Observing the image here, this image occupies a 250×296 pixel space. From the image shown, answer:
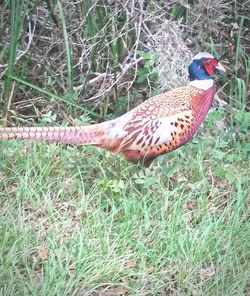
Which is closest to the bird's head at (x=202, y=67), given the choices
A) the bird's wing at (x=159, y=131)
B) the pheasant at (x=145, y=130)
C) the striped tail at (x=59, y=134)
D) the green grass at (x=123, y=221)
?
the pheasant at (x=145, y=130)

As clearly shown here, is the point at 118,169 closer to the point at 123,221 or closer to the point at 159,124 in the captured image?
the point at 159,124

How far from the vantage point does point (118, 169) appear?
4680 mm

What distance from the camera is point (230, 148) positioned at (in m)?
5.09

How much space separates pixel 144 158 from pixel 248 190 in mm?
594

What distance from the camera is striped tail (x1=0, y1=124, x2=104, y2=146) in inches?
172

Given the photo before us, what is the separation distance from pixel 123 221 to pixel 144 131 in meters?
0.54

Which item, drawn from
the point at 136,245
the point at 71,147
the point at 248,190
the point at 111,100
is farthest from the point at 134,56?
the point at 136,245

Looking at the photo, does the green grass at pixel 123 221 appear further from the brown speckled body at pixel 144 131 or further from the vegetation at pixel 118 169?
the brown speckled body at pixel 144 131

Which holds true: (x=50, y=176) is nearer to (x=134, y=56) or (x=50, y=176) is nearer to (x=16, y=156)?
(x=16, y=156)

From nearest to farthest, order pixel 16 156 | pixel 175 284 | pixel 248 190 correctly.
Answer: pixel 175 284 → pixel 248 190 → pixel 16 156

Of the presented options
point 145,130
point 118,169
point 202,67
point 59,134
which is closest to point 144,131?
point 145,130

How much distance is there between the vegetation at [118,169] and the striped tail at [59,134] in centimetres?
24

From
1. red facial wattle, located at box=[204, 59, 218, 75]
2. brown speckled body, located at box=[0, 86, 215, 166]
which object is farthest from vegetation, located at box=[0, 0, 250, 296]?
red facial wattle, located at box=[204, 59, 218, 75]

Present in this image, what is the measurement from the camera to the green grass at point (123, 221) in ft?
12.3
